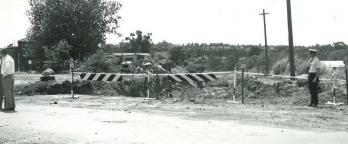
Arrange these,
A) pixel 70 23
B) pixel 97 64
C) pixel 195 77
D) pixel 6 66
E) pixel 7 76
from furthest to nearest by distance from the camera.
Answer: pixel 70 23
pixel 97 64
pixel 195 77
pixel 7 76
pixel 6 66

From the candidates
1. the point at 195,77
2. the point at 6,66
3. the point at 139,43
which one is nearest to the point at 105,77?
the point at 195,77

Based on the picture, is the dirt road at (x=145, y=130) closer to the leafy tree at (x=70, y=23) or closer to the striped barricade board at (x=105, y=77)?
the striped barricade board at (x=105, y=77)

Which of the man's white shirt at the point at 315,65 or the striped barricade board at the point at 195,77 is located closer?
the man's white shirt at the point at 315,65

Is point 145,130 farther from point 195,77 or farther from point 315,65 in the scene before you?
point 195,77

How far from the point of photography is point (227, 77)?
45.5 m

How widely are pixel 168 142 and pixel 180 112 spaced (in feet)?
15.5

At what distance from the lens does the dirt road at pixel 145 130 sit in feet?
28.0

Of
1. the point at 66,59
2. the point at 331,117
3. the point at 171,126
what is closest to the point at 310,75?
the point at 331,117

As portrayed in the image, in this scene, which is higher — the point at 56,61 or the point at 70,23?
the point at 70,23

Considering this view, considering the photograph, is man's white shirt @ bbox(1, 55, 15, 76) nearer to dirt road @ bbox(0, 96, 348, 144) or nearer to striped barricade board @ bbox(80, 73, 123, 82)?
dirt road @ bbox(0, 96, 348, 144)

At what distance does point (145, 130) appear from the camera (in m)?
9.79

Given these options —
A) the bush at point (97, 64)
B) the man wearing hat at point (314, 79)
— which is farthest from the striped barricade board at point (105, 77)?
the man wearing hat at point (314, 79)

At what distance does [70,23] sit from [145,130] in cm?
3559

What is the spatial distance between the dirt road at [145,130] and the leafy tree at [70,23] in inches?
1235
